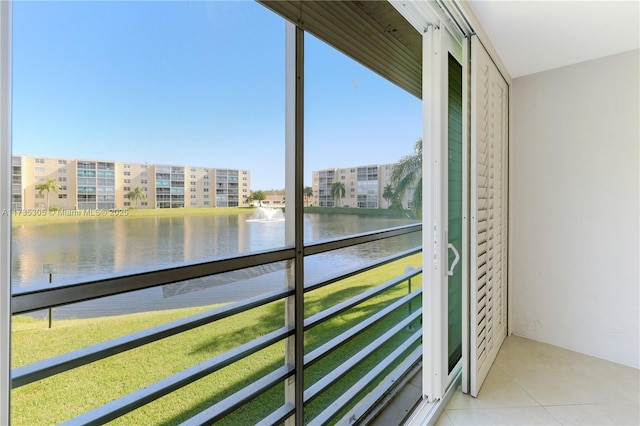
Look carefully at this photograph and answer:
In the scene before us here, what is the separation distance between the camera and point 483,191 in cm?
185

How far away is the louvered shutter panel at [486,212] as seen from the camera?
1.75 meters

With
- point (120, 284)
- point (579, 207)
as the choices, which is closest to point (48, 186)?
point (120, 284)

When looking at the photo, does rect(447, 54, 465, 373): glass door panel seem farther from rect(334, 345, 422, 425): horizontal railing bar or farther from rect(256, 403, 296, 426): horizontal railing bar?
rect(256, 403, 296, 426): horizontal railing bar

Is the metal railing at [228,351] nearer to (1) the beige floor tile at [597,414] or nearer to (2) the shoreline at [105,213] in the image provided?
(2) the shoreline at [105,213]

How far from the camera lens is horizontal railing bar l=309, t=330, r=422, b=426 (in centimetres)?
154

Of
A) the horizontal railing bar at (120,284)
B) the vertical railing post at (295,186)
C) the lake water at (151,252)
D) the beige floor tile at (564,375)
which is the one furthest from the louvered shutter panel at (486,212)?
the horizontal railing bar at (120,284)

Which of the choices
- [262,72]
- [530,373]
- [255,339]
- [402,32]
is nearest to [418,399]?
[530,373]

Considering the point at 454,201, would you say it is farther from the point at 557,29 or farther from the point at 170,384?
the point at 170,384

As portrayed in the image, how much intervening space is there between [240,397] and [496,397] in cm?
155

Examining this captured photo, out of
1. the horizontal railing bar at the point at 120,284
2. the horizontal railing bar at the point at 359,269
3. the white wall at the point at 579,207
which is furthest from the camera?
the white wall at the point at 579,207

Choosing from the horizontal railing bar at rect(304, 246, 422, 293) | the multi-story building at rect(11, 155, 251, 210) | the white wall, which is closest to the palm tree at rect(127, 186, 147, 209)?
the multi-story building at rect(11, 155, 251, 210)

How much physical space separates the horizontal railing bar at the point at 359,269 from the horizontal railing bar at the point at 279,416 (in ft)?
1.66

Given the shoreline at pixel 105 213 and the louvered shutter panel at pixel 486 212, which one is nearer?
the shoreline at pixel 105 213

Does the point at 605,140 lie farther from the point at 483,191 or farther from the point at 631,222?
the point at 483,191
